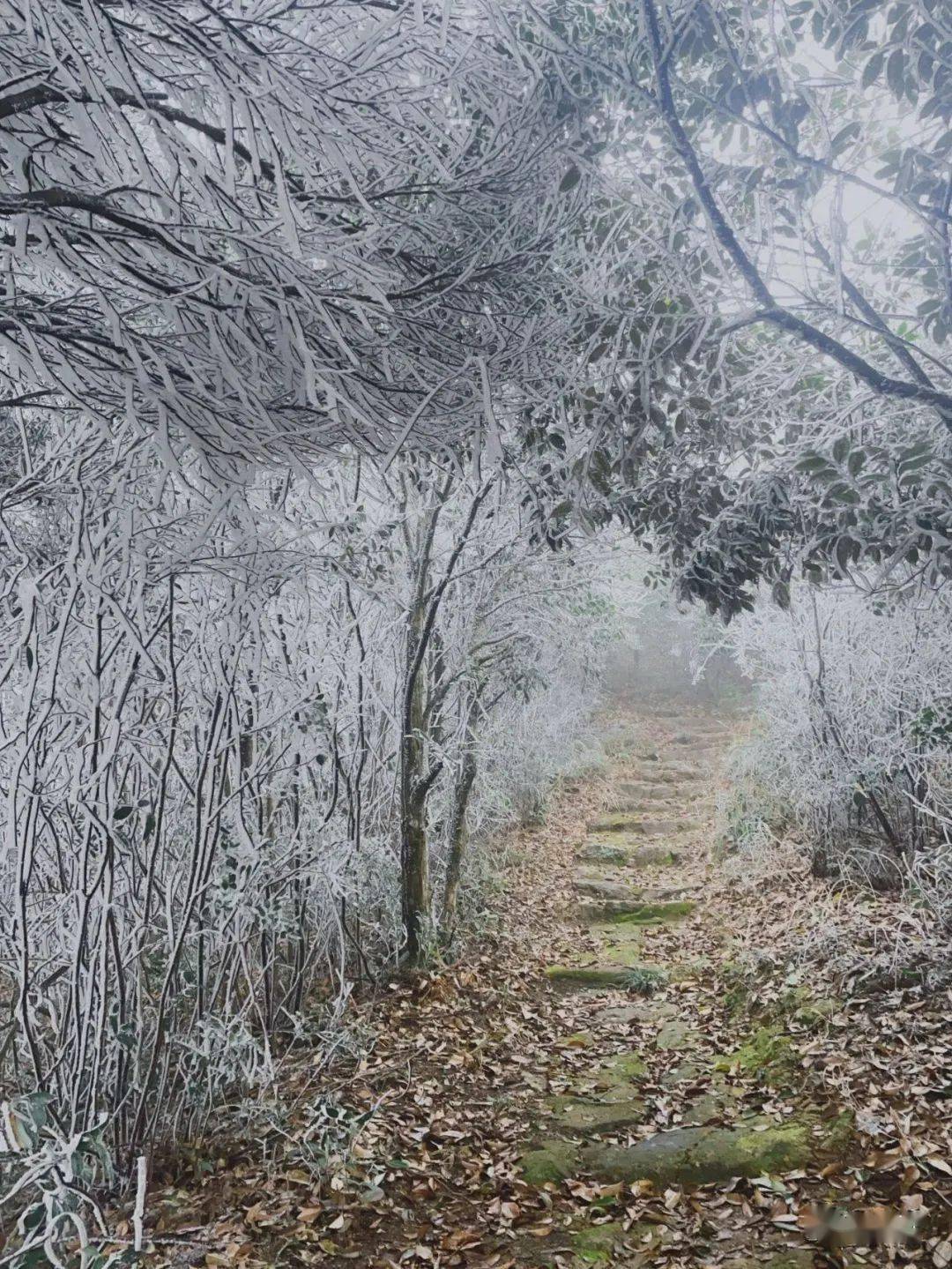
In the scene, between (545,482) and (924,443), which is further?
(545,482)

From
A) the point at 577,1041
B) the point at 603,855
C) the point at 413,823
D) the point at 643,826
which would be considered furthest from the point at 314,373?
the point at 643,826

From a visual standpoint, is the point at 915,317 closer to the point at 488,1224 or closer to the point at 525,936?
the point at 488,1224

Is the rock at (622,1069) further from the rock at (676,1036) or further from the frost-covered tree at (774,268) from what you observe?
the frost-covered tree at (774,268)

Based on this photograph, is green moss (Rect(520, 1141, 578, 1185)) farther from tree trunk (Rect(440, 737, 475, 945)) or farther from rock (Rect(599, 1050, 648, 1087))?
tree trunk (Rect(440, 737, 475, 945))

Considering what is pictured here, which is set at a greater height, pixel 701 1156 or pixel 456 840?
pixel 456 840

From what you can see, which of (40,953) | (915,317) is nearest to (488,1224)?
(40,953)

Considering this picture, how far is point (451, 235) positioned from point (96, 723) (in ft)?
6.73

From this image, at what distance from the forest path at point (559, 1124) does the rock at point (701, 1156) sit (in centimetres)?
1

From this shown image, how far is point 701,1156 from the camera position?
137 inches

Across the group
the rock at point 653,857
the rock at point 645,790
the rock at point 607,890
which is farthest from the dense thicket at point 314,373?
the rock at point 645,790

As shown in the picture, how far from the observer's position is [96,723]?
2730 millimetres

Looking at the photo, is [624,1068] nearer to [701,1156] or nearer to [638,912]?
[701,1156]

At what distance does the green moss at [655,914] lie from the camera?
726 centimetres

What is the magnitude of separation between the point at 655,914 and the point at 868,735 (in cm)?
260
